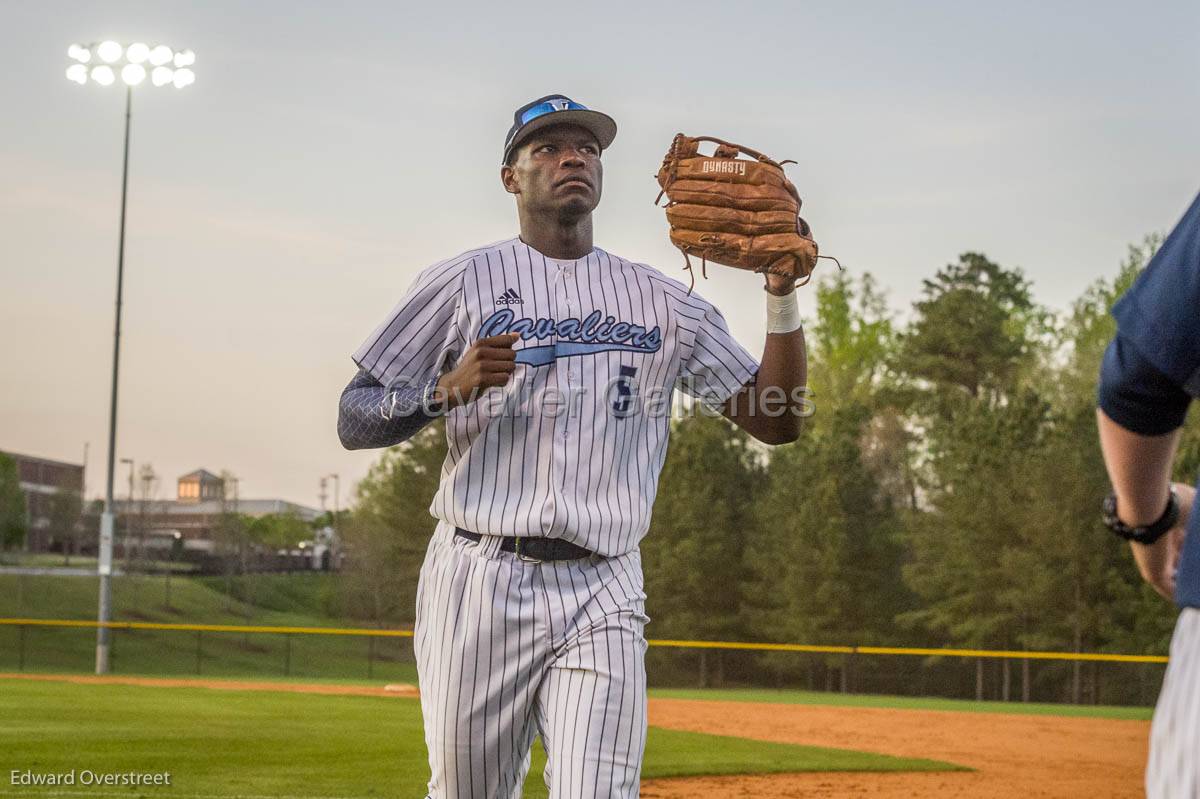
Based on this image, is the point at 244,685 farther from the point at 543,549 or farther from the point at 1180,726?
the point at 1180,726

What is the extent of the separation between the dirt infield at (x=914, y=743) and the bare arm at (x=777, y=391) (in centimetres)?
625

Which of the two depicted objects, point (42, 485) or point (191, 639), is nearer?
point (191, 639)

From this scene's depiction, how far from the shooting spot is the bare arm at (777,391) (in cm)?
317

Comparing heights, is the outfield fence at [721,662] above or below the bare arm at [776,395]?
below

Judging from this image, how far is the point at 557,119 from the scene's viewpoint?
3.26m

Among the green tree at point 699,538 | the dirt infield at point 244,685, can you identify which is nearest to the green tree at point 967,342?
the green tree at point 699,538

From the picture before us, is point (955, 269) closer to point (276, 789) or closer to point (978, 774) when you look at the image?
point (978, 774)

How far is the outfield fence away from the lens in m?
20.7

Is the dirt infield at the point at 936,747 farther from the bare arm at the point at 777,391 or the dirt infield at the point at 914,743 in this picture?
the bare arm at the point at 777,391

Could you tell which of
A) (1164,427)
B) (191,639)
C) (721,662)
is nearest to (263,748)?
(1164,427)

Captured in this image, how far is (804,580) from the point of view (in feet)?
104

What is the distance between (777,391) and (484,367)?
0.70 meters

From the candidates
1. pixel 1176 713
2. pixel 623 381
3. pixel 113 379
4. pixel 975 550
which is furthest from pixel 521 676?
pixel 975 550

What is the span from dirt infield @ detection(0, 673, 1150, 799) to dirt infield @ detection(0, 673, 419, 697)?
0.06ft
